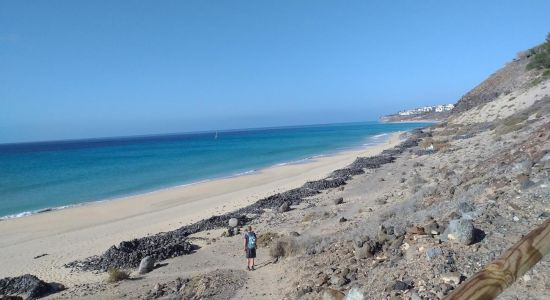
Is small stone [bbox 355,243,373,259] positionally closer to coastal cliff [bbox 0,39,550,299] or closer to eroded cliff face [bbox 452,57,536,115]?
coastal cliff [bbox 0,39,550,299]

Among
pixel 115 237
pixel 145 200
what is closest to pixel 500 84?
pixel 145 200

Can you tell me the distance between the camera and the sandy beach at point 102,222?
15970mm

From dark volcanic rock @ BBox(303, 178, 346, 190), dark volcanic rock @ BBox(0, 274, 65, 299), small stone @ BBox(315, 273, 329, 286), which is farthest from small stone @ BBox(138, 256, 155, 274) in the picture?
dark volcanic rock @ BBox(303, 178, 346, 190)

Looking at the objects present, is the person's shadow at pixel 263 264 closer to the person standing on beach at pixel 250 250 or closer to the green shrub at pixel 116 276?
the person standing on beach at pixel 250 250

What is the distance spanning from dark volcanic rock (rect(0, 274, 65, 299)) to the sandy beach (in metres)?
0.75

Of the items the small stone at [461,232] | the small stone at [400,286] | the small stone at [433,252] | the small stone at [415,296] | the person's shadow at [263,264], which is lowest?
the person's shadow at [263,264]

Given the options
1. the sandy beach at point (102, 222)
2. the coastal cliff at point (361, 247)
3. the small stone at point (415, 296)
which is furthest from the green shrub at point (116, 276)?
the small stone at point (415, 296)

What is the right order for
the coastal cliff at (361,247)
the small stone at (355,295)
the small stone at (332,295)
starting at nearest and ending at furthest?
the small stone at (355,295), the coastal cliff at (361,247), the small stone at (332,295)

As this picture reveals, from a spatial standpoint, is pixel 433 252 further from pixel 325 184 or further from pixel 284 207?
pixel 325 184

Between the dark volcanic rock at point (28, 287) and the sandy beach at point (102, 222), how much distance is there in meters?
0.75

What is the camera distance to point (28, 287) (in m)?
12.0

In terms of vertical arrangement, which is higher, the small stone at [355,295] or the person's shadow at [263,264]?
the small stone at [355,295]

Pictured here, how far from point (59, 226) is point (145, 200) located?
7009 millimetres

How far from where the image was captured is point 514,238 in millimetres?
7359
